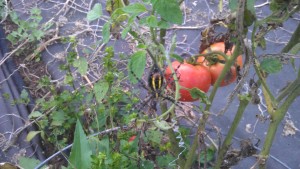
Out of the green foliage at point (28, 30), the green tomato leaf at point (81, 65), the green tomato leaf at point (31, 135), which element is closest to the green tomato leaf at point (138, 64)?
the green tomato leaf at point (81, 65)

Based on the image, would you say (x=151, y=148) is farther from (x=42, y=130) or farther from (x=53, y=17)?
(x=53, y=17)

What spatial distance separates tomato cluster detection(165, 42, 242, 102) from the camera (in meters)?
0.88

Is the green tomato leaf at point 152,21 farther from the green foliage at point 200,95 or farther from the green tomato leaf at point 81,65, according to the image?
the green tomato leaf at point 81,65

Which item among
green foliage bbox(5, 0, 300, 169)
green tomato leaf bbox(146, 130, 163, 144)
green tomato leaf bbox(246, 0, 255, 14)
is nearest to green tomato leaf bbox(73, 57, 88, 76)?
green foliage bbox(5, 0, 300, 169)

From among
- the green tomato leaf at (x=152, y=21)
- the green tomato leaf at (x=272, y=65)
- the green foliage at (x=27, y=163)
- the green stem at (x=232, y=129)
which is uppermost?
the green tomato leaf at (x=152, y=21)

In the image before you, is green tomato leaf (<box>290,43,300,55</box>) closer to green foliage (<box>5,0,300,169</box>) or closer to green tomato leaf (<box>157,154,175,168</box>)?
green foliage (<box>5,0,300,169</box>)

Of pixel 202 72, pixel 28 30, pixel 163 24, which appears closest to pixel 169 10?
pixel 163 24

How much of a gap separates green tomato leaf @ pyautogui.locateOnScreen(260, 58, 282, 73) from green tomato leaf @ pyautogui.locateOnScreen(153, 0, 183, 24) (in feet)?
0.59

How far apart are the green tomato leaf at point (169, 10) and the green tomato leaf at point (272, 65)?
18 centimetres

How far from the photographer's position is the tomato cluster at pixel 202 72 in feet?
2.89

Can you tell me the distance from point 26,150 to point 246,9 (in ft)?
3.53

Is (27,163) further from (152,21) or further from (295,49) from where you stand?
Result: (295,49)

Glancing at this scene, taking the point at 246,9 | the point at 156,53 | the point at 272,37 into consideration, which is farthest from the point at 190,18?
the point at 246,9

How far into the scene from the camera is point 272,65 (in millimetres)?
711
